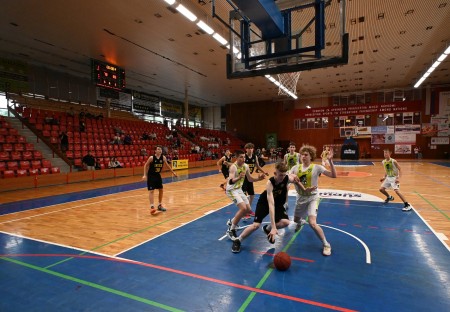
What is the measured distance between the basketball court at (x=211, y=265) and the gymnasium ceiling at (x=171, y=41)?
526 centimetres

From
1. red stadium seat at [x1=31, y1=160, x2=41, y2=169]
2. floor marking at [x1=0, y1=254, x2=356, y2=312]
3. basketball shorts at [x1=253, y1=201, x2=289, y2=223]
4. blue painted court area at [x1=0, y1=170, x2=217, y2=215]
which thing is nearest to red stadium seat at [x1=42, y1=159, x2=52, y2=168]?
red stadium seat at [x1=31, y1=160, x2=41, y2=169]

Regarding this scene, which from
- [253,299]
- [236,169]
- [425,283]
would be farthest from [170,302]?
[425,283]

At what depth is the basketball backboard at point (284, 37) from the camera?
17.4ft

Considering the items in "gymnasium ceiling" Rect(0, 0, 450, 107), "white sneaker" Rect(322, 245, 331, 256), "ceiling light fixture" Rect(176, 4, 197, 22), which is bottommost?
"white sneaker" Rect(322, 245, 331, 256)

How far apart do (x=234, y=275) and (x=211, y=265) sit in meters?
0.47

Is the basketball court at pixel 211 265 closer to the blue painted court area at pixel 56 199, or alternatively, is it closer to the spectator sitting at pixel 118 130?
the blue painted court area at pixel 56 199

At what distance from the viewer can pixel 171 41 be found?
Answer: 15031 mm

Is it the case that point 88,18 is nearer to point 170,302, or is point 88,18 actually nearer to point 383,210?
point 170,302

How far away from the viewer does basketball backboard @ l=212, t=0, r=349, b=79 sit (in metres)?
5.30

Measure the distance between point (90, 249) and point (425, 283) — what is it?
5284mm

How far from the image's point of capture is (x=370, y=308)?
2986mm

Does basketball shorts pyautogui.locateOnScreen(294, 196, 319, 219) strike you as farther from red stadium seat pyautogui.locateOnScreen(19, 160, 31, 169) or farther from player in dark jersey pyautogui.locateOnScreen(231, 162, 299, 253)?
red stadium seat pyautogui.locateOnScreen(19, 160, 31, 169)

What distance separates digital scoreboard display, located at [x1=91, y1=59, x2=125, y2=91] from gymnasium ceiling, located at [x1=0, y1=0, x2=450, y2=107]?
114 cm

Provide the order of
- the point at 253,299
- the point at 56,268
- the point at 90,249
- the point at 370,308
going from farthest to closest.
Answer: the point at 90,249, the point at 56,268, the point at 253,299, the point at 370,308
